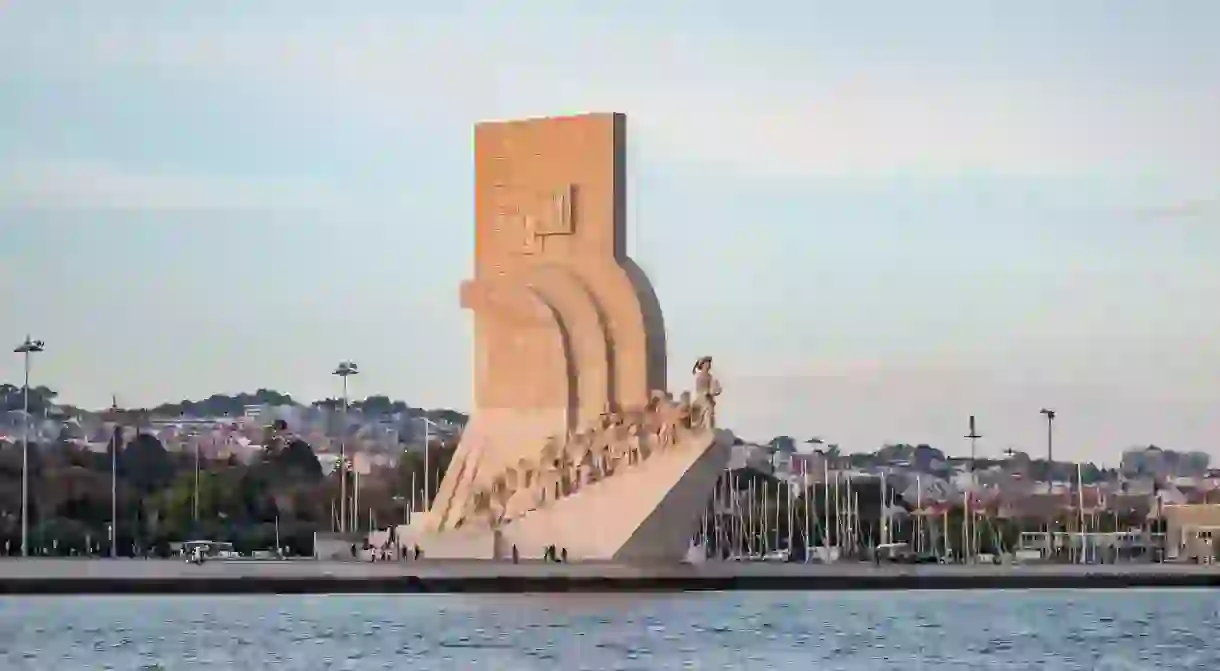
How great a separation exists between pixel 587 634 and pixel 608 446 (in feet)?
42.9

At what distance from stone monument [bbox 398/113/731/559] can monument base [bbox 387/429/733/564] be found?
4 centimetres

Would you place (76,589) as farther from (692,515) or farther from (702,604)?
(692,515)

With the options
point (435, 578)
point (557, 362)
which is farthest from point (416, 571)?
point (557, 362)

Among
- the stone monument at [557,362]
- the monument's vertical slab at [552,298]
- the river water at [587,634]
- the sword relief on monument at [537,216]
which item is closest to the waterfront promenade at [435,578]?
the river water at [587,634]

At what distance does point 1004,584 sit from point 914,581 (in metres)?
2.76

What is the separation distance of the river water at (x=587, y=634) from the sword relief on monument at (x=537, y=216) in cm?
809

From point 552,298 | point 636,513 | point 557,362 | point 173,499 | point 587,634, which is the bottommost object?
point 587,634

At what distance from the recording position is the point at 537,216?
45.9 metres

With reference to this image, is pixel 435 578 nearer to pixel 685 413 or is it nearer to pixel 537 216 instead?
pixel 685 413

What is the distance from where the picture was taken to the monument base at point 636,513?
142 ft

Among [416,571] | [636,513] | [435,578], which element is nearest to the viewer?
[435,578]

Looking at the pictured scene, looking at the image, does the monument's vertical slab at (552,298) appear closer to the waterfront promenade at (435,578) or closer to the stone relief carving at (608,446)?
the stone relief carving at (608,446)

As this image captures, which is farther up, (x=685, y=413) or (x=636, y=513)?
(x=685, y=413)

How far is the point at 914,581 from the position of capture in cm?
4588
